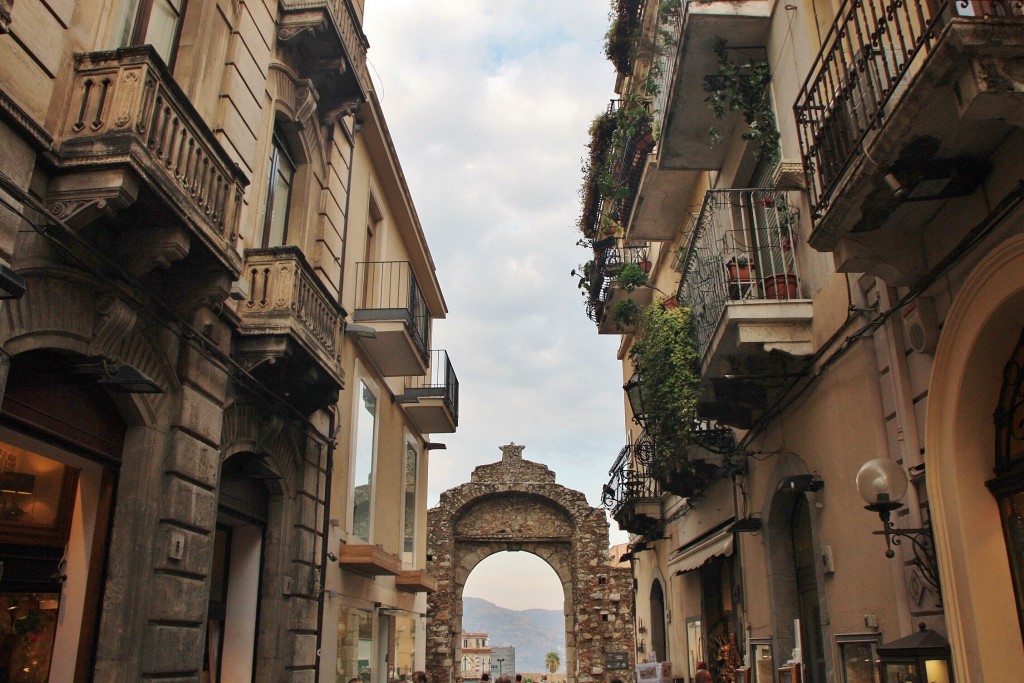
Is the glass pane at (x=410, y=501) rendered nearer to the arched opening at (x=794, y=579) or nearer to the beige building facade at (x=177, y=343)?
the beige building facade at (x=177, y=343)

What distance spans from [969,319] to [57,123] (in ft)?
18.5

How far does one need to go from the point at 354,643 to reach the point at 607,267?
326 inches

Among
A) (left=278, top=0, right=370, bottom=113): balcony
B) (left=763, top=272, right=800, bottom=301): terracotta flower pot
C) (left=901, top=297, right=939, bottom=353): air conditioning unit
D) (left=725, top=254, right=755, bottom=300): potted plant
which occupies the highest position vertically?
(left=278, top=0, right=370, bottom=113): balcony

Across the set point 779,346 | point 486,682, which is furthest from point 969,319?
point 486,682

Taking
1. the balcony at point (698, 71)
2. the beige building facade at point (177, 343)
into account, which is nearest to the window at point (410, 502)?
the beige building facade at point (177, 343)

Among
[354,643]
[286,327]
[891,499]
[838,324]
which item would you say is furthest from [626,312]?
[891,499]

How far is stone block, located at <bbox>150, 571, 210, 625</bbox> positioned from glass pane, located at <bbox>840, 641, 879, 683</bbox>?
5.12 metres

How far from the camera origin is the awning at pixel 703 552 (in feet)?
32.9

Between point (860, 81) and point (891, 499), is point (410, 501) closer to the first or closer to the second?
point (891, 499)

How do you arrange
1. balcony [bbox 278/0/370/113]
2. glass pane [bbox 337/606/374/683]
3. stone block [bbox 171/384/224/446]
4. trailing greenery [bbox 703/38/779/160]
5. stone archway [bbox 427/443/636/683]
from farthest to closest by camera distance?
1. stone archway [bbox 427/443/636/683]
2. glass pane [bbox 337/606/374/683]
3. balcony [bbox 278/0/370/113]
4. trailing greenery [bbox 703/38/779/160]
5. stone block [bbox 171/384/224/446]

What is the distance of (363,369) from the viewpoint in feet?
39.2

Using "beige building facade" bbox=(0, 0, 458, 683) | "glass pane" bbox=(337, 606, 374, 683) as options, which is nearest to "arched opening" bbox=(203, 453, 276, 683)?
"beige building facade" bbox=(0, 0, 458, 683)

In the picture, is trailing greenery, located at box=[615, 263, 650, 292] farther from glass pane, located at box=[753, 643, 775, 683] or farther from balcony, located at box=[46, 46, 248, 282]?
balcony, located at box=[46, 46, 248, 282]

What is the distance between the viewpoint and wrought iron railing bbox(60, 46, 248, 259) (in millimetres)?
4812
